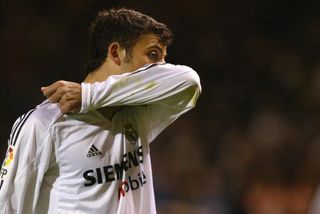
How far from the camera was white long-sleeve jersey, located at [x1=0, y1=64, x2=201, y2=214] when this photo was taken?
176 cm

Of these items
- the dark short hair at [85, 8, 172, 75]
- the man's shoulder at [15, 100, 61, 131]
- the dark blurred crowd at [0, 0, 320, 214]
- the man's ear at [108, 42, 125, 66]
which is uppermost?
the dark short hair at [85, 8, 172, 75]

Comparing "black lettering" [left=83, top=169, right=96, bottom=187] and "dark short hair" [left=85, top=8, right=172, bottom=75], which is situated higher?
"dark short hair" [left=85, top=8, right=172, bottom=75]

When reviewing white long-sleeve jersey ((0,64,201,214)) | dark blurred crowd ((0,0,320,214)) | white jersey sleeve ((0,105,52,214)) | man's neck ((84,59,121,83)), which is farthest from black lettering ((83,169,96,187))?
dark blurred crowd ((0,0,320,214))

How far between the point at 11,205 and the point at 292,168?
103 inches

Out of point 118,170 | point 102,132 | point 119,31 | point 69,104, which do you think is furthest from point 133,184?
point 119,31

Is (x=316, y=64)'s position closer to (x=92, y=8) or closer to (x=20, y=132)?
(x=92, y=8)

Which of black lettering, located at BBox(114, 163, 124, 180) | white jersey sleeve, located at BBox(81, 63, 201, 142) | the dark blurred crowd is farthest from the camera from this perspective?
the dark blurred crowd

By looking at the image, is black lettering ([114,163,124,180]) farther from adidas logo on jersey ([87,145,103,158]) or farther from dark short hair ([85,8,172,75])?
dark short hair ([85,8,172,75])

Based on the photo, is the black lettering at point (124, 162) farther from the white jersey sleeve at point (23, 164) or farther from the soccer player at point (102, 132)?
the white jersey sleeve at point (23, 164)

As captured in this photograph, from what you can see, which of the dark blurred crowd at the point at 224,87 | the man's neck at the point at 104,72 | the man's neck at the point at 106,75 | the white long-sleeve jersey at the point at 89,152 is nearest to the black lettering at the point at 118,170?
the white long-sleeve jersey at the point at 89,152

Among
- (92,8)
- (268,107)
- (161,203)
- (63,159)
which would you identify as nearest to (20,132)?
(63,159)

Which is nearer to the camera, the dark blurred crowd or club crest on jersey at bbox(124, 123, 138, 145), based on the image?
club crest on jersey at bbox(124, 123, 138, 145)

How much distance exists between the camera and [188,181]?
13.1 ft

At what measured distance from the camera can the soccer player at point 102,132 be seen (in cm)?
177
